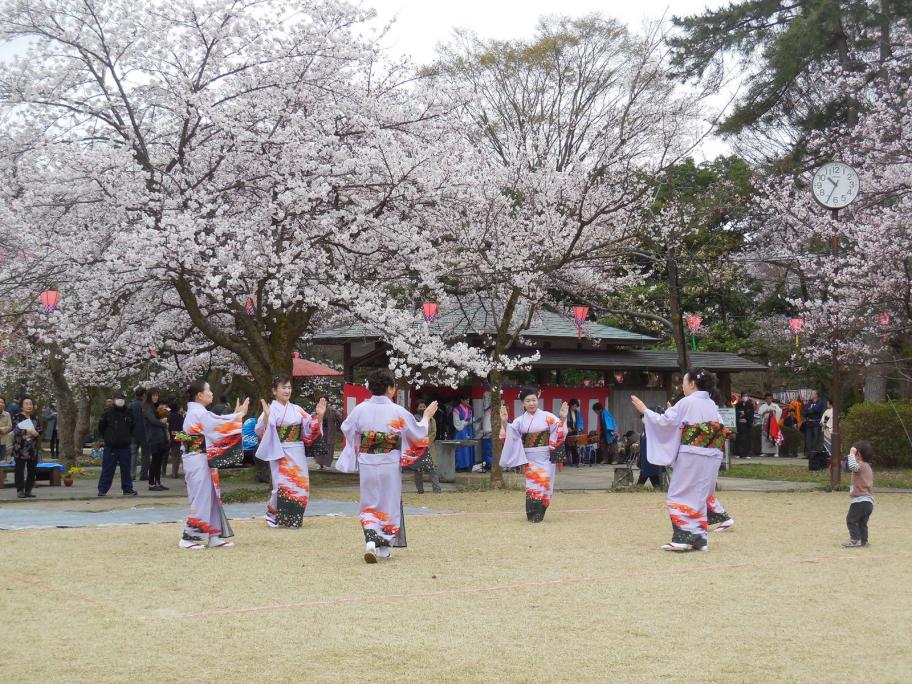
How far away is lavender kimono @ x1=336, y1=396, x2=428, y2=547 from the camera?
Result: 9008 mm

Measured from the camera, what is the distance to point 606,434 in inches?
902

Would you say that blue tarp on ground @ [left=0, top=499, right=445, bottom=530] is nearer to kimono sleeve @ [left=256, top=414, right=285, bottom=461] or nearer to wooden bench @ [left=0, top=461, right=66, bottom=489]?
kimono sleeve @ [left=256, top=414, right=285, bottom=461]

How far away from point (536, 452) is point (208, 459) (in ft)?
13.2

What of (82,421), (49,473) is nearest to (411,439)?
(49,473)

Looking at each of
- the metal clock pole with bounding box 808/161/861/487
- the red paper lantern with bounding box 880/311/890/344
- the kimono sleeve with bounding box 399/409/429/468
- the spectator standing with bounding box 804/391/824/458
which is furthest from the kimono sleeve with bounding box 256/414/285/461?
the spectator standing with bounding box 804/391/824/458

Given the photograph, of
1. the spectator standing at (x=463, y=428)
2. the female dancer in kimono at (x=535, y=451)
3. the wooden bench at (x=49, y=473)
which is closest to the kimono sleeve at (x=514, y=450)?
the female dancer in kimono at (x=535, y=451)

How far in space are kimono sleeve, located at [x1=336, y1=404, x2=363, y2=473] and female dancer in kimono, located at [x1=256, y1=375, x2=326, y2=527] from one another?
61.4 inches

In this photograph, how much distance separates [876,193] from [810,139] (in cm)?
491

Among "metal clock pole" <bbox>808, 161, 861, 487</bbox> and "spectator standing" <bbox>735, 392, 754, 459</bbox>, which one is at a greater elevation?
"metal clock pole" <bbox>808, 161, 861, 487</bbox>

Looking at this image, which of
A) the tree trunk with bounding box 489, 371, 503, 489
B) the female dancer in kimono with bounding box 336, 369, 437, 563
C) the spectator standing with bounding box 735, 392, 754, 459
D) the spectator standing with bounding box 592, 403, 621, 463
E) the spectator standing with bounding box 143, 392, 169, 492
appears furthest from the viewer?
the spectator standing with bounding box 735, 392, 754, 459

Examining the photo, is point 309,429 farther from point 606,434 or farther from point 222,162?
point 606,434

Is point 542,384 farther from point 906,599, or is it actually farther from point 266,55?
point 906,599

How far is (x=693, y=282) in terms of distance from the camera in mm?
25844

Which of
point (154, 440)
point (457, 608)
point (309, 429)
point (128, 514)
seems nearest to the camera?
point (457, 608)
